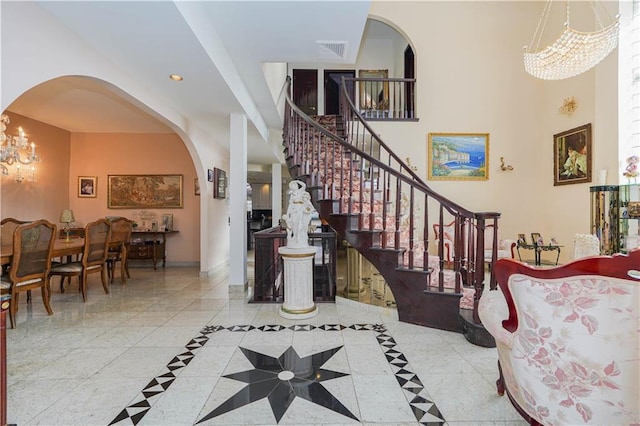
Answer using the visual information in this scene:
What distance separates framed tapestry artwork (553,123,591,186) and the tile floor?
4.72m

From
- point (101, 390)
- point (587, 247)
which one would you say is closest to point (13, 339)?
point (101, 390)

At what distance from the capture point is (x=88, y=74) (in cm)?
267

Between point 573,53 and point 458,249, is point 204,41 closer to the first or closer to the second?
point 458,249

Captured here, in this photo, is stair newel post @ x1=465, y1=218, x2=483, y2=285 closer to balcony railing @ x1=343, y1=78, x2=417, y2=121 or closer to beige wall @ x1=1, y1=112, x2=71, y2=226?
balcony railing @ x1=343, y1=78, x2=417, y2=121

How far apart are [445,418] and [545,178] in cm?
642

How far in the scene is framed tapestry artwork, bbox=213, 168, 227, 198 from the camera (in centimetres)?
608

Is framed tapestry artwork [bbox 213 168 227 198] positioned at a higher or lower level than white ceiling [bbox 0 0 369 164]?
lower

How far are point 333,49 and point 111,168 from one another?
580 centimetres

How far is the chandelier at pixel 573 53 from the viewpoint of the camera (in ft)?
12.3

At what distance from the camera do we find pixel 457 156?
639 cm

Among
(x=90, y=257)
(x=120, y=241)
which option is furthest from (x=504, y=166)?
(x=90, y=257)

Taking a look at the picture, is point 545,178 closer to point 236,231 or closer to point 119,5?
point 236,231

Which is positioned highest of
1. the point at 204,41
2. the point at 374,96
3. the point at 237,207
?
the point at 374,96

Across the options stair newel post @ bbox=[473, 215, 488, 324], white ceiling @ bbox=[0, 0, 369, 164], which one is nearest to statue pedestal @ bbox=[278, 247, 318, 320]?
stair newel post @ bbox=[473, 215, 488, 324]
